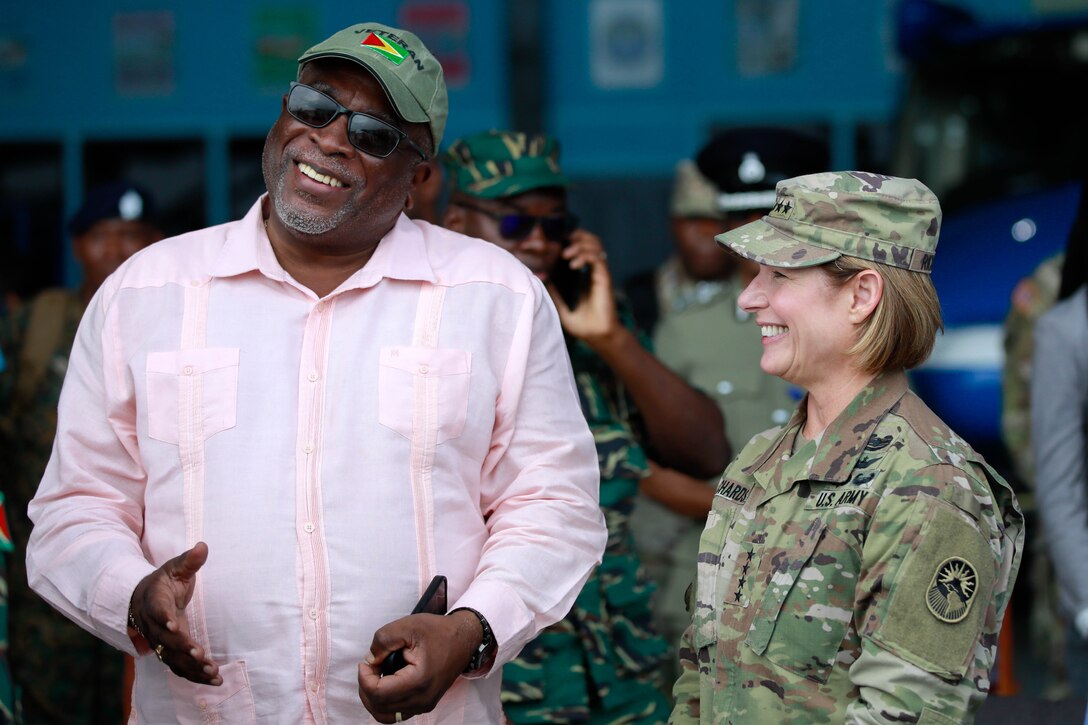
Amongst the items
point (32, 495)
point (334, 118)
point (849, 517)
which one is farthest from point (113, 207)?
point (849, 517)

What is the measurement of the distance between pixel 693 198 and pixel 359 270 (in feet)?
9.25

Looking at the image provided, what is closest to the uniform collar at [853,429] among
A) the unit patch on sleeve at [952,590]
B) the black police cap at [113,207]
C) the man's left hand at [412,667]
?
the unit patch on sleeve at [952,590]

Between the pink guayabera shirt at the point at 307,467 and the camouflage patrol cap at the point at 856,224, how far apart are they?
531mm

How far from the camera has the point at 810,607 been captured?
2.26 m

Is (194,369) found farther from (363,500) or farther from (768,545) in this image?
(768,545)

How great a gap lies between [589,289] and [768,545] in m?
1.23

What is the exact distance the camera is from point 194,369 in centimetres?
257

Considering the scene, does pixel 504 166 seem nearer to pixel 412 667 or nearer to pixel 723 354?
pixel 723 354

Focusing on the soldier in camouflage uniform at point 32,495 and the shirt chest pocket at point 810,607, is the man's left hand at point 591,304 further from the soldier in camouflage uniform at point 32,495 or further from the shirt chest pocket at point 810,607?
the soldier in camouflage uniform at point 32,495

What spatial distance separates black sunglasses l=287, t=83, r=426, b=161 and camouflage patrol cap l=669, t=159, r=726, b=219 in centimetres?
263

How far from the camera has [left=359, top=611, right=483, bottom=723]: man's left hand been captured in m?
2.30

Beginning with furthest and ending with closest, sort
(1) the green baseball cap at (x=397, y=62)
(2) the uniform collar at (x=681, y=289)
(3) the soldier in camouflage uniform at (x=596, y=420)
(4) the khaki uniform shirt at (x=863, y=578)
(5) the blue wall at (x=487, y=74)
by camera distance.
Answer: (5) the blue wall at (x=487, y=74), (2) the uniform collar at (x=681, y=289), (3) the soldier in camouflage uniform at (x=596, y=420), (1) the green baseball cap at (x=397, y=62), (4) the khaki uniform shirt at (x=863, y=578)

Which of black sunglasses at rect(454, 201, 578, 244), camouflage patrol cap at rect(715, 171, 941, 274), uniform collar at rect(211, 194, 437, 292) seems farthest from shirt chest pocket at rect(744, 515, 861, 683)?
black sunglasses at rect(454, 201, 578, 244)

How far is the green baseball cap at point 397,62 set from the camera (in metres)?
2.62
